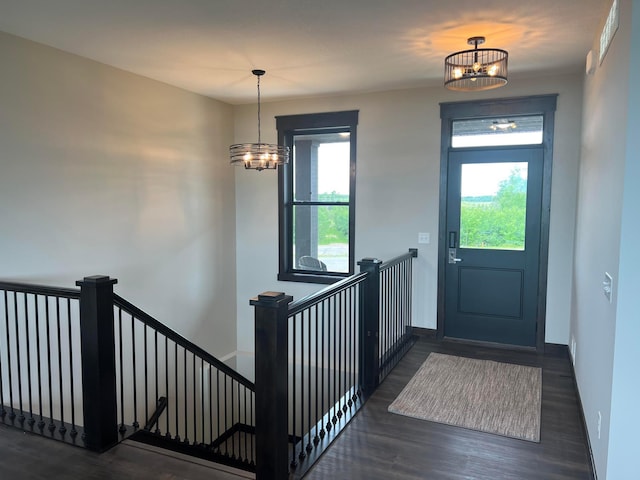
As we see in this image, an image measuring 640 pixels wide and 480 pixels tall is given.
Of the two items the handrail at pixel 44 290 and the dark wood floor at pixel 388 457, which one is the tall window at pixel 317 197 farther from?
the handrail at pixel 44 290

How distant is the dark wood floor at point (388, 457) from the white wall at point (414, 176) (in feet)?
6.21

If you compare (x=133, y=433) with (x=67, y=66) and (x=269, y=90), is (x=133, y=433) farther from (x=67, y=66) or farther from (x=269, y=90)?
(x=269, y=90)

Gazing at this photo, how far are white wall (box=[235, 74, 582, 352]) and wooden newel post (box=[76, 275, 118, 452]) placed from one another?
9.19 feet

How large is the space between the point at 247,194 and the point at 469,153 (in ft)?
8.92

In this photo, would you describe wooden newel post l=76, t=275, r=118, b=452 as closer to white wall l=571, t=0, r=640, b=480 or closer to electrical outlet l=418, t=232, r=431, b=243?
white wall l=571, t=0, r=640, b=480

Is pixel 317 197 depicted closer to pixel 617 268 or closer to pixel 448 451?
pixel 448 451

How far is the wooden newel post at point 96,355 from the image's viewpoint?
8.91ft

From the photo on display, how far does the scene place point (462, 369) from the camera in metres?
4.08

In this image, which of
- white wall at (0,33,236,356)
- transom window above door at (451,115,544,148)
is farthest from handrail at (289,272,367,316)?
white wall at (0,33,236,356)

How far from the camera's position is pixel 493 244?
15.4ft

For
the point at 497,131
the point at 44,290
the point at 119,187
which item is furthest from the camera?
the point at 497,131

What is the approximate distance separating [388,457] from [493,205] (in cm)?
288

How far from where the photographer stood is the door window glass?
180 inches

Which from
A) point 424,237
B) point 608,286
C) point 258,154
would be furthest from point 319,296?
point 424,237
